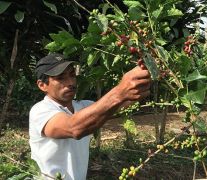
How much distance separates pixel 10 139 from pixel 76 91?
198 inches

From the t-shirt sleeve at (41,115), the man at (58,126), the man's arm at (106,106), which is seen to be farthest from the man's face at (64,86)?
the man's arm at (106,106)

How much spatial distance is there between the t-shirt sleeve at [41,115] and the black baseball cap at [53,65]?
0.25 metres

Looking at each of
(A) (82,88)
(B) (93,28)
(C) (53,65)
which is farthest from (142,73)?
(C) (53,65)

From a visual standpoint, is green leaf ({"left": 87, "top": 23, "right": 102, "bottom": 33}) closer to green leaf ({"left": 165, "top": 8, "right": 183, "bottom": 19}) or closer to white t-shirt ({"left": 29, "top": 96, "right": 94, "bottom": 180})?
green leaf ({"left": 165, "top": 8, "right": 183, "bottom": 19})

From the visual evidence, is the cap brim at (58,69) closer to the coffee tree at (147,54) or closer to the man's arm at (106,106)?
the coffee tree at (147,54)

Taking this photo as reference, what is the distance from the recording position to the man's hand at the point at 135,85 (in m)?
1.06

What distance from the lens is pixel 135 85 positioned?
108cm

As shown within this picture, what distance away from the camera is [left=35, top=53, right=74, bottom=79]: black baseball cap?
188 centimetres

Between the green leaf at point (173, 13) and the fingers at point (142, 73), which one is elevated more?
the green leaf at point (173, 13)

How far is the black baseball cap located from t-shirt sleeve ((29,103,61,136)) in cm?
25

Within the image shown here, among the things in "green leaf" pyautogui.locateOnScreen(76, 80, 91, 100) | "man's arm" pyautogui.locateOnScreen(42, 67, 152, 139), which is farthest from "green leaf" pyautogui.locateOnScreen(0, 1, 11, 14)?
"man's arm" pyautogui.locateOnScreen(42, 67, 152, 139)

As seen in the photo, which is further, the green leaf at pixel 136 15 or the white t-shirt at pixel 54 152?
the white t-shirt at pixel 54 152

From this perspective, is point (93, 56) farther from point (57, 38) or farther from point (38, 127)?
point (38, 127)

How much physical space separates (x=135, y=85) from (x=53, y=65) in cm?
99
